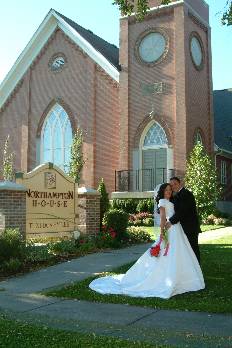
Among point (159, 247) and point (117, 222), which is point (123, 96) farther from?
point (159, 247)

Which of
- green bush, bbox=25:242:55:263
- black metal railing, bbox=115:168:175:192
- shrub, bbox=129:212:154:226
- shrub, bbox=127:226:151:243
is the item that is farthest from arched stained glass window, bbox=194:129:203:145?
green bush, bbox=25:242:55:263

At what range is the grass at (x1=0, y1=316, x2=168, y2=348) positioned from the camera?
4609 millimetres

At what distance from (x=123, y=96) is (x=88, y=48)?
3.35 meters

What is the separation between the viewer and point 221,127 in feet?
91.8

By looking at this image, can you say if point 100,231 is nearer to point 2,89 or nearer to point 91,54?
point 91,54

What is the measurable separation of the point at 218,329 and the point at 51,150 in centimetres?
2129

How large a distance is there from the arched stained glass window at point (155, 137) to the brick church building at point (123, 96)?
5 cm

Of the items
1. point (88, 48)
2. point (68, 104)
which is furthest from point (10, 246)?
point (88, 48)

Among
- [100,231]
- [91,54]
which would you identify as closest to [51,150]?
[91,54]

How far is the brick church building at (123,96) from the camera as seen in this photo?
2241cm

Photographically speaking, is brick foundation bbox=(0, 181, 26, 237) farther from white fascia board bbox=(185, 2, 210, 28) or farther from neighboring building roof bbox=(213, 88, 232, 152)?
neighboring building roof bbox=(213, 88, 232, 152)

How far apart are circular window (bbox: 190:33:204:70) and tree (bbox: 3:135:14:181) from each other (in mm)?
10576

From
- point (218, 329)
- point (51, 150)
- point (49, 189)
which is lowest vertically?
point (218, 329)

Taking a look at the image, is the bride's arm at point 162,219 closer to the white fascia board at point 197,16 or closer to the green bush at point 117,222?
the green bush at point 117,222
